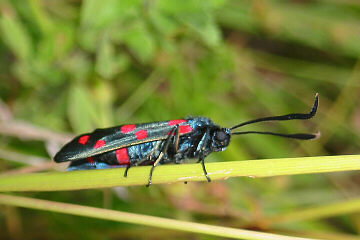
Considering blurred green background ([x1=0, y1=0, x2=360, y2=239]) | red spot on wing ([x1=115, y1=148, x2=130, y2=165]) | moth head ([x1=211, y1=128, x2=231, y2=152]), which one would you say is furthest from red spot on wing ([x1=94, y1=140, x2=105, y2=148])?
blurred green background ([x1=0, y1=0, x2=360, y2=239])

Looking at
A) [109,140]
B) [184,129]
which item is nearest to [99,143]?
[109,140]

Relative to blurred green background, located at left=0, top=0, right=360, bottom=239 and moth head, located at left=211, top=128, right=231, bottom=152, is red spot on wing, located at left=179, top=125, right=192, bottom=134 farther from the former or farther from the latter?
blurred green background, located at left=0, top=0, right=360, bottom=239

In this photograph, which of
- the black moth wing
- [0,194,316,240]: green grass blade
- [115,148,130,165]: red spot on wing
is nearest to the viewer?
[0,194,316,240]: green grass blade

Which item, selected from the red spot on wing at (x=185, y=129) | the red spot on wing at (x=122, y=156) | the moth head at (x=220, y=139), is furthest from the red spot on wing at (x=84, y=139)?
the moth head at (x=220, y=139)

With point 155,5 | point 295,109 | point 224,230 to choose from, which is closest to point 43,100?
point 155,5

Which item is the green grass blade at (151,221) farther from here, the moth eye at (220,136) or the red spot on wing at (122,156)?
A: the moth eye at (220,136)

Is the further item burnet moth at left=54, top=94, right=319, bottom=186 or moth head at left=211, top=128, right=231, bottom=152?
moth head at left=211, top=128, right=231, bottom=152

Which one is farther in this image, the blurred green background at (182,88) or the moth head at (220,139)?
the blurred green background at (182,88)
